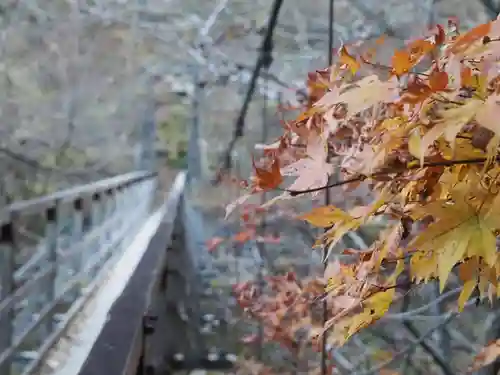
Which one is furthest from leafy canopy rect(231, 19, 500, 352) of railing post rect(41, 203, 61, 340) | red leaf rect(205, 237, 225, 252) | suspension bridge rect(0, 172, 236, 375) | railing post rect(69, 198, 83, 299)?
red leaf rect(205, 237, 225, 252)

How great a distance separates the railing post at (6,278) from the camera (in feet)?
5.31

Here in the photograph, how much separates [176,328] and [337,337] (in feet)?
10.3

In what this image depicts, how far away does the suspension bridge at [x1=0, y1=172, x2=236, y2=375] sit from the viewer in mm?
1389

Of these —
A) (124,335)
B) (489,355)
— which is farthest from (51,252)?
(489,355)

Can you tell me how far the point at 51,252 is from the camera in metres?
2.41

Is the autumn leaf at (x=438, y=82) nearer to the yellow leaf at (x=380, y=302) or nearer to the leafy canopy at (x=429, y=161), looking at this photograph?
the leafy canopy at (x=429, y=161)

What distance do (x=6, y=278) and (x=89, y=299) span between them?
2.99 ft

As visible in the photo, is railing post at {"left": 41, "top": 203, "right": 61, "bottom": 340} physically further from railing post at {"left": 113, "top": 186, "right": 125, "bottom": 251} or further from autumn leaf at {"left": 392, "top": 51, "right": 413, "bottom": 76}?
railing post at {"left": 113, "top": 186, "right": 125, "bottom": 251}

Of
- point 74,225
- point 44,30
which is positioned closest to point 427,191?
point 74,225

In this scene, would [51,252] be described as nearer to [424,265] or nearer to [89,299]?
[89,299]

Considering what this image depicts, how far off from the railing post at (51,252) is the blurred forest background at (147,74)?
106 inches

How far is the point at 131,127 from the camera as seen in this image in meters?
14.1

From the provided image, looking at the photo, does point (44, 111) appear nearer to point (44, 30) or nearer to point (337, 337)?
point (44, 30)

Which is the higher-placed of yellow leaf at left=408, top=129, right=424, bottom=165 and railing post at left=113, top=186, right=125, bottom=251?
yellow leaf at left=408, top=129, right=424, bottom=165
